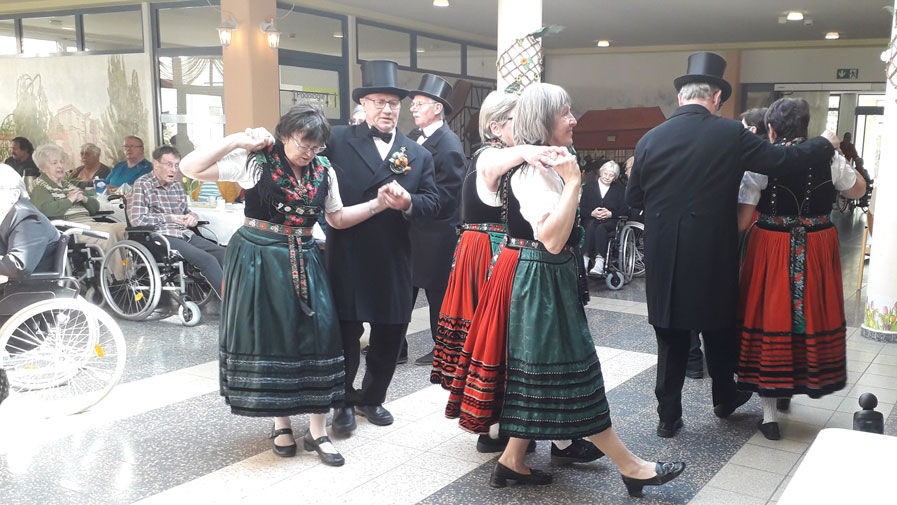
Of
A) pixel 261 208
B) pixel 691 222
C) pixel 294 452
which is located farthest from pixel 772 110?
pixel 294 452

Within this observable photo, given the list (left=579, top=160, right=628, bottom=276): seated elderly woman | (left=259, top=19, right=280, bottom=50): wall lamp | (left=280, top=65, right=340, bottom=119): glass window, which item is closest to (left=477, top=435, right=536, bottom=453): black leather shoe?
(left=579, top=160, right=628, bottom=276): seated elderly woman

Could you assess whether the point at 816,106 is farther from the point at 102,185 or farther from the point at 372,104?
the point at 372,104

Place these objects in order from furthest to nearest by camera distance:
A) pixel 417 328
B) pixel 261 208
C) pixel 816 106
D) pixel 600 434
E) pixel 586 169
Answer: pixel 816 106, pixel 586 169, pixel 417 328, pixel 261 208, pixel 600 434

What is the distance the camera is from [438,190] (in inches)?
153

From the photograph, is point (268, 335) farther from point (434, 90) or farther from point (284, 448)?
point (434, 90)

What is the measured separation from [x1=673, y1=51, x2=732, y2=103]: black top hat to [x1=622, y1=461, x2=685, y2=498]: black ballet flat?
1.49 m

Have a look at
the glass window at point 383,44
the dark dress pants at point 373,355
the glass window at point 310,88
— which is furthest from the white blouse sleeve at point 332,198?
the glass window at point 383,44

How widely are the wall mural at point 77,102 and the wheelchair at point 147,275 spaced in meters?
4.70

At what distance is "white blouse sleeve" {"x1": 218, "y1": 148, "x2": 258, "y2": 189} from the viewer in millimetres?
2783

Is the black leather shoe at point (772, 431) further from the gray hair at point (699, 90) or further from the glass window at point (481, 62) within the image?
the glass window at point (481, 62)

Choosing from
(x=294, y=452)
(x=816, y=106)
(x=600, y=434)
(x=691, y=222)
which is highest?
(x=816, y=106)

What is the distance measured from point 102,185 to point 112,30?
353cm

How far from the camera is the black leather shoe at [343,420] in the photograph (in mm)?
3344

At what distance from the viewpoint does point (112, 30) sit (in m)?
9.98
